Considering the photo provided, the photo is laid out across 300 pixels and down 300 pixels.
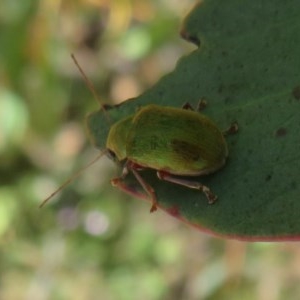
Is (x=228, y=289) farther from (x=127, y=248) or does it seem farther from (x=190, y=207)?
(x=190, y=207)

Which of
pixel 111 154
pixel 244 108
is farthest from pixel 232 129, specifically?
pixel 111 154

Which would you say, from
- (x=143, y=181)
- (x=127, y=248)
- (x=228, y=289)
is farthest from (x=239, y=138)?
(x=127, y=248)

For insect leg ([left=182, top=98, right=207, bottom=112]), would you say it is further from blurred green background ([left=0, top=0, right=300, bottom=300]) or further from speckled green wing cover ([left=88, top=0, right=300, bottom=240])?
blurred green background ([left=0, top=0, right=300, bottom=300])

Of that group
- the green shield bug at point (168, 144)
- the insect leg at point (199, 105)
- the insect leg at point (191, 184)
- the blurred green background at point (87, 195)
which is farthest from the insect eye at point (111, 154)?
the blurred green background at point (87, 195)

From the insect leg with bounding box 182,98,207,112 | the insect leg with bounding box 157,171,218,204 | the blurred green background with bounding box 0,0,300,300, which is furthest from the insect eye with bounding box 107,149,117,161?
the blurred green background with bounding box 0,0,300,300

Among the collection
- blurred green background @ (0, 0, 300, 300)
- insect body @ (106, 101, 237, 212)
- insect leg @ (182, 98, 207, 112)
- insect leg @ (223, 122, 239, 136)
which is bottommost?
blurred green background @ (0, 0, 300, 300)

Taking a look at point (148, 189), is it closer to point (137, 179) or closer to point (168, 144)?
point (137, 179)
